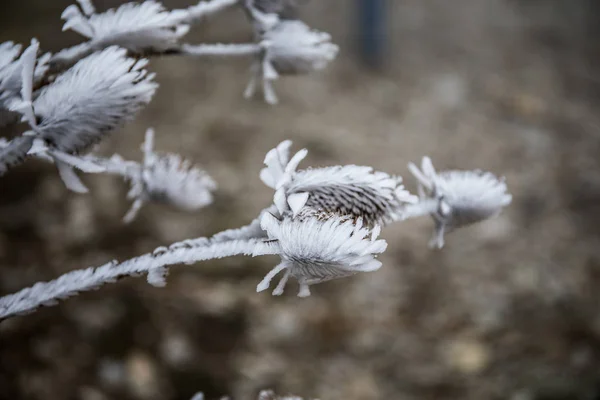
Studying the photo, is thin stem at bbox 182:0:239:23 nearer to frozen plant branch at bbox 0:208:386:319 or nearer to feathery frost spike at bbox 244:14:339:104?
feathery frost spike at bbox 244:14:339:104

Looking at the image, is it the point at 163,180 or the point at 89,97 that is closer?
the point at 89,97

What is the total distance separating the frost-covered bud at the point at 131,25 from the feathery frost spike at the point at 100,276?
0.46ft

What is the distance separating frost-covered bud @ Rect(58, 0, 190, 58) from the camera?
1.19 ft

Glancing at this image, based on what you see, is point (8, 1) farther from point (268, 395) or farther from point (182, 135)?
point (268, 395)

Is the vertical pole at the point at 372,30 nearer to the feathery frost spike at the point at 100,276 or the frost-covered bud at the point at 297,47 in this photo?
the frost-covered bud at the point at 297,47

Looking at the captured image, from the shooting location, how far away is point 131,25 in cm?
36

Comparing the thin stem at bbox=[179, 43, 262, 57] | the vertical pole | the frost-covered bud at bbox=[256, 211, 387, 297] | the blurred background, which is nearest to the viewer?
the frost-covered bud at bbox=[256, 211, 387, 297]

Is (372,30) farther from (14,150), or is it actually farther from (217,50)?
(14,150)

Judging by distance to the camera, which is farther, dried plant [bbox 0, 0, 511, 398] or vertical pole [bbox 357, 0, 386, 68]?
vertical pole [bbox 357, 0, 386, 68]

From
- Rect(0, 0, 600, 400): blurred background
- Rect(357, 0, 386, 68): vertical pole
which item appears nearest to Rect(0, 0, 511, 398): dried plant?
Rect(0, 0, 600, 400): blurred background

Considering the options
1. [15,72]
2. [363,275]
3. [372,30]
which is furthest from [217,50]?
[372,30]

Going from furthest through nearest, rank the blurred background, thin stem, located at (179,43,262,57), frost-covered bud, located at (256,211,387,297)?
the blurred background < thin stem, located at (179,43,262,57) < frost-covered bud, located at (256,211,387,297)

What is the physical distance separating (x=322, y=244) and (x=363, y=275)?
114 cm

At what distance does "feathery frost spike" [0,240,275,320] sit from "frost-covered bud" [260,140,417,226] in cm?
3
